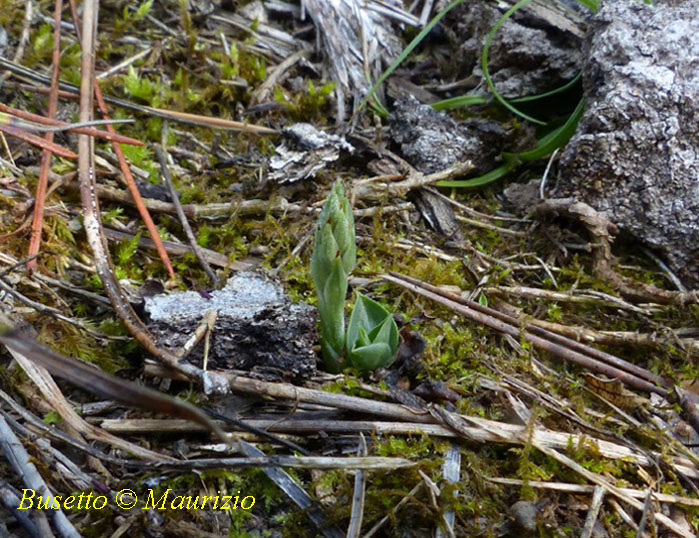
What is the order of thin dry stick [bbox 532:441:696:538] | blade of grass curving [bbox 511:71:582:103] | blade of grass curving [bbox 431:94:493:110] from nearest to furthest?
thin dry stick [bbox 532:441:696:538], blade of grass curving [bbox 511:71:582:103], blade of grass curving [bbox 431:94:493:110]

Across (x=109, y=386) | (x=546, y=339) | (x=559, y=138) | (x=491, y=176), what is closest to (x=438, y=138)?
(x=491, y=176)

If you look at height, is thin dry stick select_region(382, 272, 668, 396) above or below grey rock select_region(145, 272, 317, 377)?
above

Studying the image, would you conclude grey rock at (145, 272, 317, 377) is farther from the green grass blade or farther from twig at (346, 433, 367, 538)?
the green grass blade

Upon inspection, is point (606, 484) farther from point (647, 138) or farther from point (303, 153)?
point (303, 153)

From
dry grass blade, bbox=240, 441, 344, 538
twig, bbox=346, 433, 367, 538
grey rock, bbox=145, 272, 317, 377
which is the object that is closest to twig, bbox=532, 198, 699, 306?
grey rock, bbox=145, 272, 317, 377

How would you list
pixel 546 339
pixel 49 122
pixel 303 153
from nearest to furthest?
pixel 546 339
pixel 49 122
pixel 303 153

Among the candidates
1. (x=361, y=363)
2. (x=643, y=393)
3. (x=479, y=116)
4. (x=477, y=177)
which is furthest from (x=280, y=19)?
(x=643, y=393)
